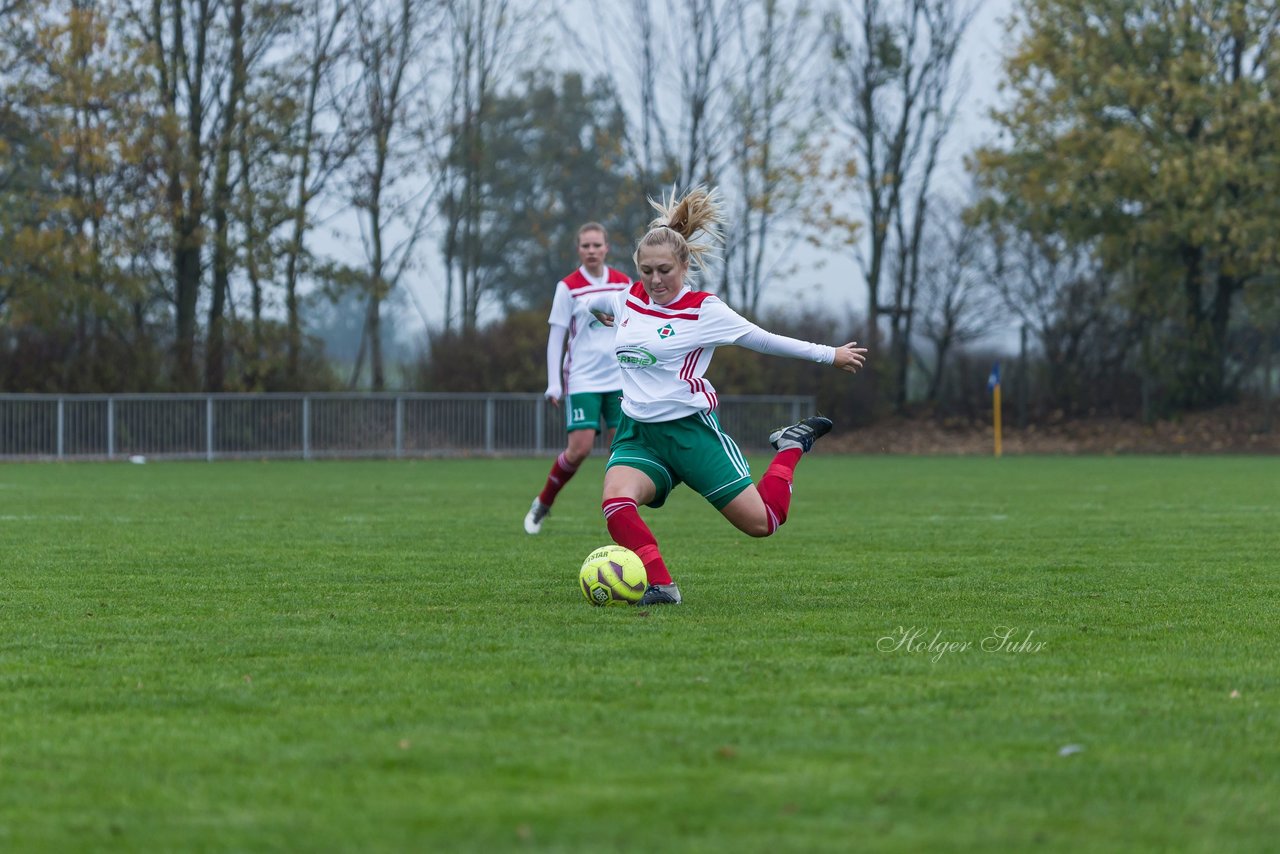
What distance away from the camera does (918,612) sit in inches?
253


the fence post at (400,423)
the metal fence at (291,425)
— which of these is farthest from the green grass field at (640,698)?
the fence post at (400,423)

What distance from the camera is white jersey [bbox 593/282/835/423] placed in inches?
277

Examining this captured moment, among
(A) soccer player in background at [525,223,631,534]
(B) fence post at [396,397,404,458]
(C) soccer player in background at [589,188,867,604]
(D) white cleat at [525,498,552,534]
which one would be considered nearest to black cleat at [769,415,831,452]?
(C) soccer player in background at [589,188,867,604]

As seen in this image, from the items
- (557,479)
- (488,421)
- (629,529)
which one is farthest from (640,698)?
(488,421)

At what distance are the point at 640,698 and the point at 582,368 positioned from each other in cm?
689

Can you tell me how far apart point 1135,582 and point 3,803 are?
575cm

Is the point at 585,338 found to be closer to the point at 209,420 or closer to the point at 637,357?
the point at 637,357

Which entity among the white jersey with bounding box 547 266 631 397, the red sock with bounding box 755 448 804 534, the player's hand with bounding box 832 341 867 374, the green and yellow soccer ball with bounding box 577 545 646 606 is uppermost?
the white jersey with bounding box 547 266 631 397

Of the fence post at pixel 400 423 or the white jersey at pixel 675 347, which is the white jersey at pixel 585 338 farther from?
the fence post at pixel 400 423

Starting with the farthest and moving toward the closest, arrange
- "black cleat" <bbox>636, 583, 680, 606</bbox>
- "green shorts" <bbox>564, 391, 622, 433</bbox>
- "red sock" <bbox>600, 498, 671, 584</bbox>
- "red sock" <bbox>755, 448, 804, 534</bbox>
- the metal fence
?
the metal fence
"green shorts" <bbox>564, 391, 622, 433</bbox>
"red sock" <bbox>755, 448, 804, 534</bbox>
"red sock" <bbox>600, 498, 671, 584</bbox>
"black cleat" <bbox>636, 583, 680, 606</bbox>

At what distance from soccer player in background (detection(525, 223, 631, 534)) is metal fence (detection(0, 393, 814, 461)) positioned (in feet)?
59.5

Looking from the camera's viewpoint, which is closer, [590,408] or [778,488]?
[778,488]

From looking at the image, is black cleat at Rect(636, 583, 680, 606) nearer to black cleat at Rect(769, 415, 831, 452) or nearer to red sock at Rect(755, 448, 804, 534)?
red sock at Rect(755, 448, 804, 534)

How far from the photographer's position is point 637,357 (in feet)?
23.2
